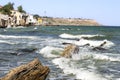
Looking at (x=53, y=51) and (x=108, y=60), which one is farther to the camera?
(x=53, y=51)

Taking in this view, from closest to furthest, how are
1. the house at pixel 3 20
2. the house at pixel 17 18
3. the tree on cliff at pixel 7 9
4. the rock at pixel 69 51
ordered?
the rock at pixel 69 51 < the house at pixel 3 20 < the tree on cliff at pixel 7 9 < the house at pixel 17 18

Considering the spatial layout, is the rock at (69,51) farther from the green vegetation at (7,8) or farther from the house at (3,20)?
the green vegetation at (7,8)

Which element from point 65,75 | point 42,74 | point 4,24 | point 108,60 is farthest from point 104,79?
point 4,24

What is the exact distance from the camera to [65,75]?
1588 cm

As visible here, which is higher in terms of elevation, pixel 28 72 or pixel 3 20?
pixel 28 72

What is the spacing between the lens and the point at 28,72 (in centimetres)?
1078

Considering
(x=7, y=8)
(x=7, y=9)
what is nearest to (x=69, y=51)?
(x=7, y=9)

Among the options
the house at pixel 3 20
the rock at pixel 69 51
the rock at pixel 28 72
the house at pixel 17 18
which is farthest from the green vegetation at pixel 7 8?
the rock at pixel 28 72

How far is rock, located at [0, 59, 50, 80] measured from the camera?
10406 millimetres

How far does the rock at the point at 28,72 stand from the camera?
1041 cm

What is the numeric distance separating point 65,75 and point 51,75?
641 mm

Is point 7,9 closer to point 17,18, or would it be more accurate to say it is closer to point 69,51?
point 17,18

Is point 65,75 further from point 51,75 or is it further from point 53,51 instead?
point 53,51

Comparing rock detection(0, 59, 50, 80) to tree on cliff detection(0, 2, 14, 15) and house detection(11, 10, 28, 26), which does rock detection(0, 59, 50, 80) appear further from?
house detection(11, 10, 28, 26)
